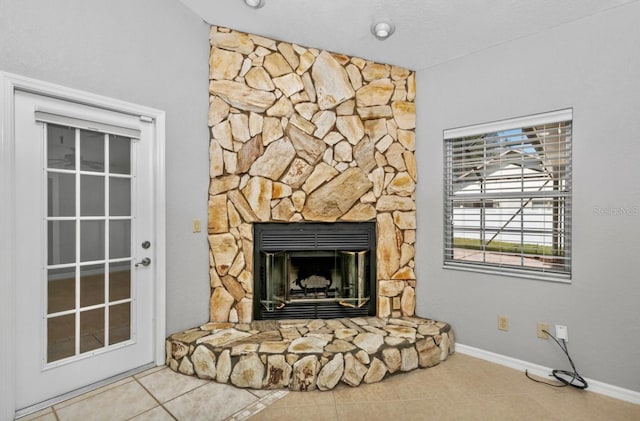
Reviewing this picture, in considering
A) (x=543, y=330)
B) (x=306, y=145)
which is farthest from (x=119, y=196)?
(x=543, y=330)

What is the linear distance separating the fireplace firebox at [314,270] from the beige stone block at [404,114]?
1020 mm

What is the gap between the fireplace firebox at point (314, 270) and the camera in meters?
2.84

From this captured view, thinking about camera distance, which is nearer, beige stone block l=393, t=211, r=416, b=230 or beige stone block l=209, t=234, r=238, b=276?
beige stone block l=209, t=234, r=238, b=276

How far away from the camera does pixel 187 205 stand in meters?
2.61

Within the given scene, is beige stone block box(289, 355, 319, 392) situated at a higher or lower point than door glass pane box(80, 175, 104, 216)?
lower

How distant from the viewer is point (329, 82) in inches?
115

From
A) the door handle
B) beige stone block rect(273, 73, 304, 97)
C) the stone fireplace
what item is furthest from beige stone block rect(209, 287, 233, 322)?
beige stone block rect(273, 73, 304, 97)

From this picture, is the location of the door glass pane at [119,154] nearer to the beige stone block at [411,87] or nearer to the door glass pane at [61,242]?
the door glass pane at [61,242]

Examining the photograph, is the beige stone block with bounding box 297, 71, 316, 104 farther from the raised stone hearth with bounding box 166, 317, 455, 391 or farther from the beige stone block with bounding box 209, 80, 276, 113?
the raised stone hearth with bounding box 166, 317, 455, 391

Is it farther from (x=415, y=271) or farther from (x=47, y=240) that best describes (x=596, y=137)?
(x=47, y=240)

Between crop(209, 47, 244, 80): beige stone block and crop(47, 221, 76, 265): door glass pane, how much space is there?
159 cm

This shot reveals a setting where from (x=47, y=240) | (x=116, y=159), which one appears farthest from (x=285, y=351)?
(x=116, y=159)

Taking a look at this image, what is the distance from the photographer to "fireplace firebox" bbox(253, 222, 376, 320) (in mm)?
2842

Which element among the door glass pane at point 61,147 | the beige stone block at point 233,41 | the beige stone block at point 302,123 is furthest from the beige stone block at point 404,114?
the door glass pane at point 61,147
